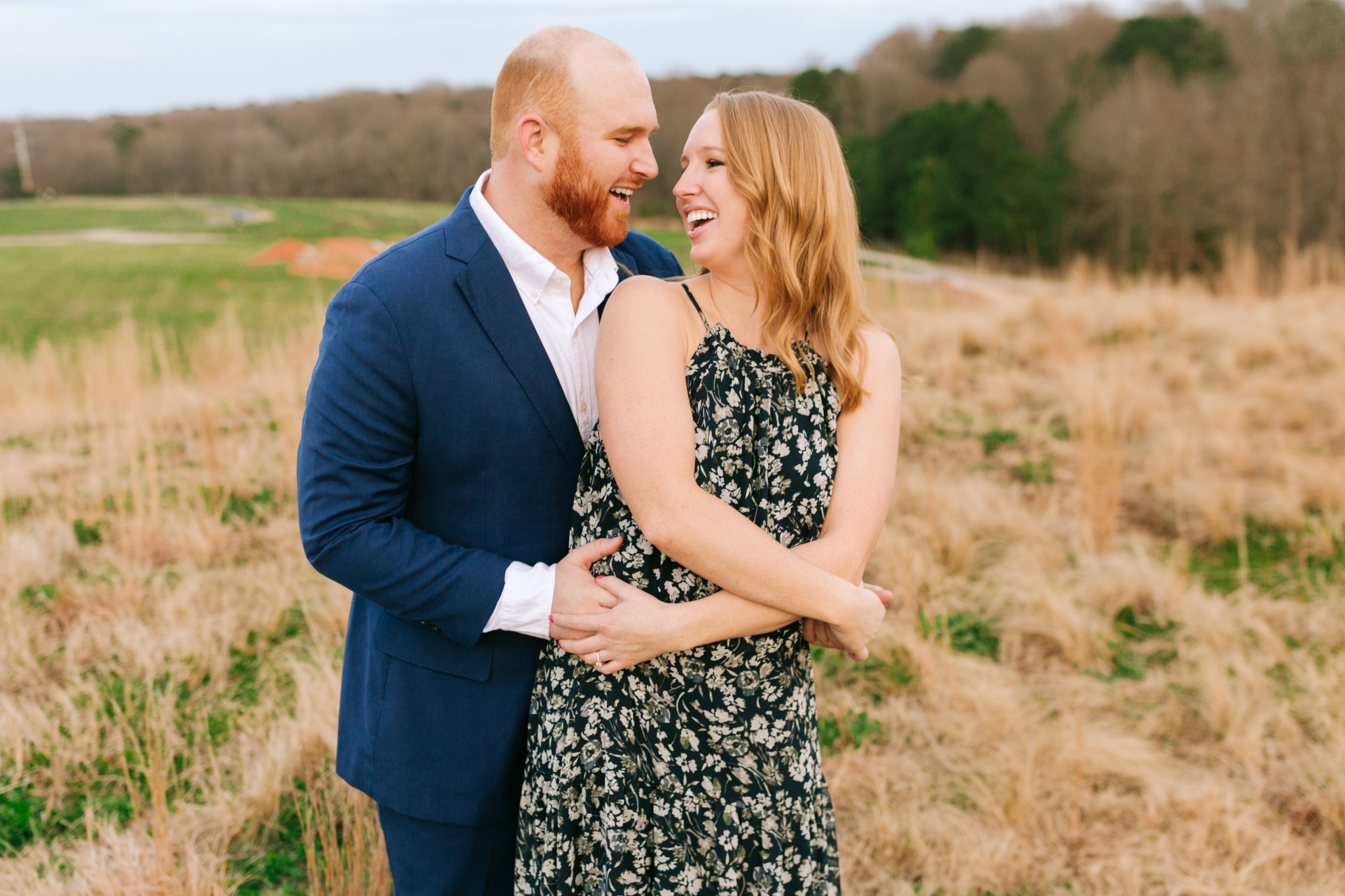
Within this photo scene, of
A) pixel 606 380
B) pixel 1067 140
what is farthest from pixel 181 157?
pixel 606 380

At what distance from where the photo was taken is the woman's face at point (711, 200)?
61.4 inches

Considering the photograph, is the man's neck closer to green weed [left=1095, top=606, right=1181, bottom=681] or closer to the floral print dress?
the floral print dress

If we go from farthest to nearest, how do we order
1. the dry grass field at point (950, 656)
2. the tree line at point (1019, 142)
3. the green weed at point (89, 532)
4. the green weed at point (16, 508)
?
1. the tree line at point (1019, 142)
2. the green weed at point (16, 508)
3. the green weed at point (89, 532)
4. the dry grass field at point (950, 656)

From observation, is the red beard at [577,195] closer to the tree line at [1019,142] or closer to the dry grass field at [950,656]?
the dry grass field at [950,656]

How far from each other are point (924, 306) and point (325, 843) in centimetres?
1018

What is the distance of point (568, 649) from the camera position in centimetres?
155

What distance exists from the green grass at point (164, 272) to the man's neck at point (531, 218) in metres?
8.18

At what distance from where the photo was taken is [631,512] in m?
1.53

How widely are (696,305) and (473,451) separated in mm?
495

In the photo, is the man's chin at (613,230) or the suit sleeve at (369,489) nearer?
the suit sleeve at (369,489)

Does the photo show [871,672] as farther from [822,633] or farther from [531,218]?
[531,218]

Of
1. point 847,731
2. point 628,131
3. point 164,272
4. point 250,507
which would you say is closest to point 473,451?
point 628,131

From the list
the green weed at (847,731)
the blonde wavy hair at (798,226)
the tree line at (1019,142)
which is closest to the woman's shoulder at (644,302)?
the blonde wavy hair at (798,226)

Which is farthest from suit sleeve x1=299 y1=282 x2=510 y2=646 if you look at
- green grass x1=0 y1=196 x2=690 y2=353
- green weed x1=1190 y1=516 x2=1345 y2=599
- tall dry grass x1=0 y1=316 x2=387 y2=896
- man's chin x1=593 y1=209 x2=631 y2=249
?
green grass x1=0 y1=196 x2=690 y2=353
